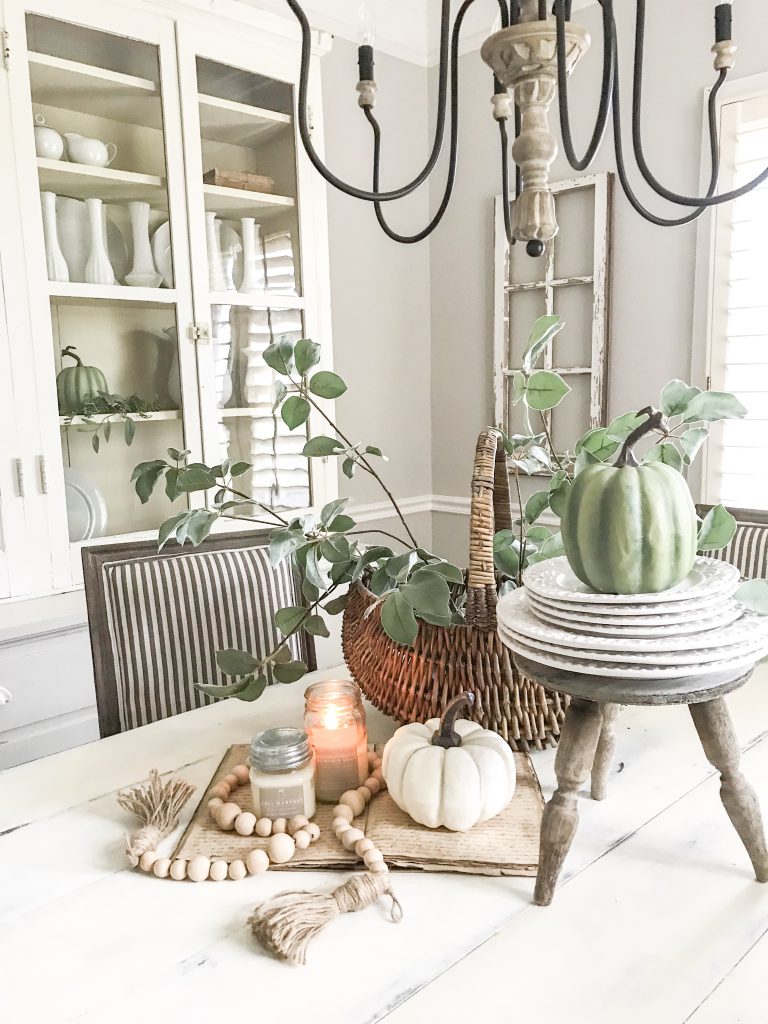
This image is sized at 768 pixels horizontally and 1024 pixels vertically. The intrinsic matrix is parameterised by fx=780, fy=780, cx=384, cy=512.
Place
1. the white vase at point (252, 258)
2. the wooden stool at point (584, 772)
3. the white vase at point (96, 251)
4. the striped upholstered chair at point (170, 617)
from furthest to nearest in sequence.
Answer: the white vase at point (252, 258), the white vase at point (96, 251), the striped upholstered chair at point (170, 617), the wooden stool at point (584, 772)

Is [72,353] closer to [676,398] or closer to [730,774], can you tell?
[676,398]

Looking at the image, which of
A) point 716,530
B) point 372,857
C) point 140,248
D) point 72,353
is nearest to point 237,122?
point 140,248

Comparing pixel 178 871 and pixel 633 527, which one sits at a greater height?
pixel 633 527

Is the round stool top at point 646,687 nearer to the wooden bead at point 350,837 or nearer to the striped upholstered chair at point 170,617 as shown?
the wooden bead at point 350,837

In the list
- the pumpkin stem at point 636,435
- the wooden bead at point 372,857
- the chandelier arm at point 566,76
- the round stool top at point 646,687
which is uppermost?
the chandelier arm at point 566,76

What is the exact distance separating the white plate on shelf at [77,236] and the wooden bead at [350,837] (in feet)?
4.92

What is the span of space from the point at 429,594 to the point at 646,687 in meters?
0.22

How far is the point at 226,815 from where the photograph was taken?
81 centimetres

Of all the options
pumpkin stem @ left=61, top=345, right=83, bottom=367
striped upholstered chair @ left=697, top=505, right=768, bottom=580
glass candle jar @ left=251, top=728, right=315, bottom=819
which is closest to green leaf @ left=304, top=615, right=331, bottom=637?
glass candle jar @ left=251, top=728, right=315, bottom=819

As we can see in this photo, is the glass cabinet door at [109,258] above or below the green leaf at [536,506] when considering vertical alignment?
above

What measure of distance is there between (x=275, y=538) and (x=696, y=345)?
1.71 meters

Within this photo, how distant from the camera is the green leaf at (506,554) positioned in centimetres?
94

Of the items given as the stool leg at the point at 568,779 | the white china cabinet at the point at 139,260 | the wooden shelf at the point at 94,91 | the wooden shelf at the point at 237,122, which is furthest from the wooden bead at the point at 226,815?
the wooden shelf at the point at 237,122

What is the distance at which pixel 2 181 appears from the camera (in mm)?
1654
